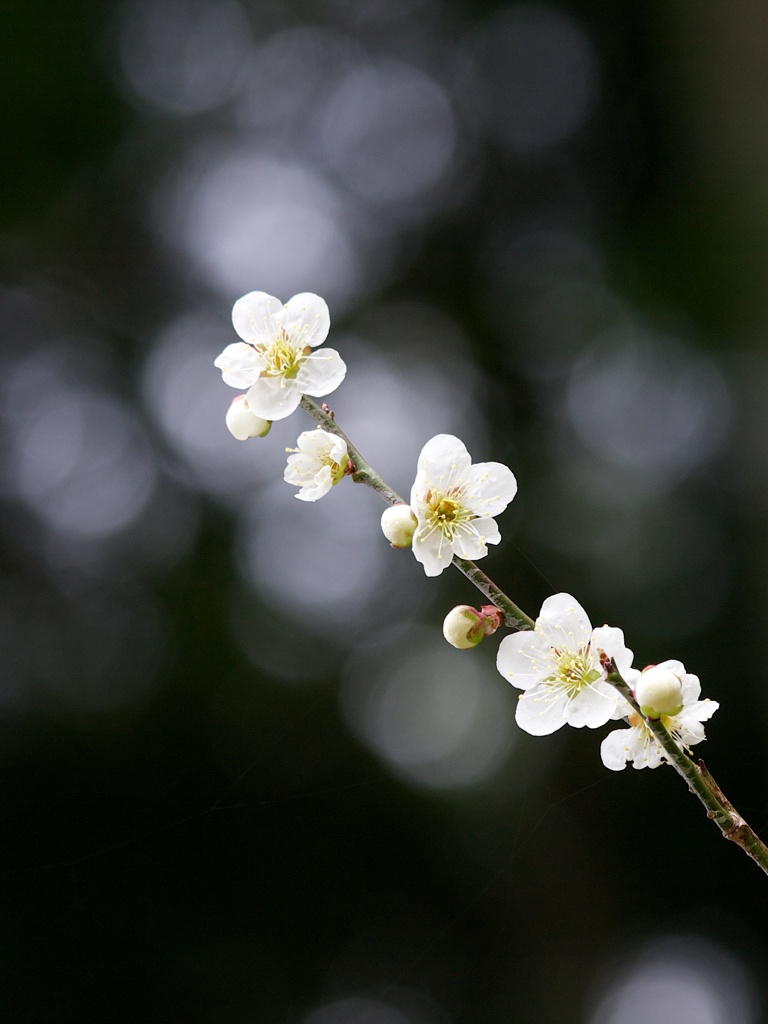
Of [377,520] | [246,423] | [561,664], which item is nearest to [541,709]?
[561,664]

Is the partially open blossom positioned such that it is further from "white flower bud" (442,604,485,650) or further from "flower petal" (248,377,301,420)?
"flower petal" (248,377,301,420)

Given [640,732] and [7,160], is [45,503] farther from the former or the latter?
[640,732]

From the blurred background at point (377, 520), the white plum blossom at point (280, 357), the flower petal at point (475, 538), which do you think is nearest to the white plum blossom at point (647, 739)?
the flower petal at point (475, 538)

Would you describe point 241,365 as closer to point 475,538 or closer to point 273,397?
point 273,397

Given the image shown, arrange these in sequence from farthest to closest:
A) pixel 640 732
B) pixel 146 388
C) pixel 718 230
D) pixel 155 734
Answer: pixel 146 388 < pixel 718 230 < pixel 155 734 < pixel 640 732

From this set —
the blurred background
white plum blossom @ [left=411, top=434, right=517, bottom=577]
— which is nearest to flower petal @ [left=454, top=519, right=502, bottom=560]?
white plum blossom @ [left=411, top=434, right=517, bottom=577]

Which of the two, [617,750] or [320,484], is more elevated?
[320,484]

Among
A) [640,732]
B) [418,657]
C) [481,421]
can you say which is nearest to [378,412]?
[481,421]
